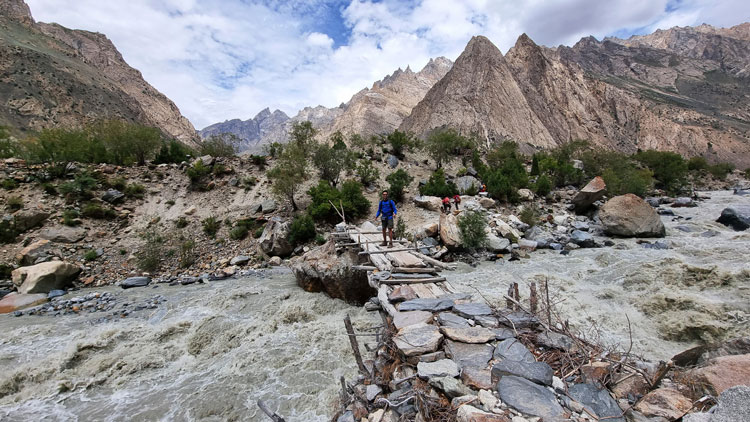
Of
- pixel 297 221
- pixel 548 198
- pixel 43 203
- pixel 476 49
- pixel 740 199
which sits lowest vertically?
pixel 740 199

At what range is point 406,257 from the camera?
9.56 m

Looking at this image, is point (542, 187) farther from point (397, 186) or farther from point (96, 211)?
point (96, 211)

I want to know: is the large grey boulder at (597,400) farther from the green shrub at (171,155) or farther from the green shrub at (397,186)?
the green shrub at (171,155)

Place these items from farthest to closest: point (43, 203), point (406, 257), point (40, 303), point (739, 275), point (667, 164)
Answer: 1. point (667, 164)
2. point (43, 203)
3. point (40, 303)
4. point (406, 257)
5. point (739, 275)

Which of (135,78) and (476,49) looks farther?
(135,78)

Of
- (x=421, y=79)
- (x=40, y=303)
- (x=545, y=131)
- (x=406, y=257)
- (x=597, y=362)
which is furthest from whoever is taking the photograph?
(x=421, y=79)

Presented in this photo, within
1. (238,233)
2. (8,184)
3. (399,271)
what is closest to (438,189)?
(238,233)

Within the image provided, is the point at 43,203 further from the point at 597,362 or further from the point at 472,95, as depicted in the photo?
the point at 472,95

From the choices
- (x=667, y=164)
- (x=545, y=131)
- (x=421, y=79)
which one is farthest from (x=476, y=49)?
(x=421, y=79)

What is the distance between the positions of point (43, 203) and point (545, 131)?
77218 millimetres

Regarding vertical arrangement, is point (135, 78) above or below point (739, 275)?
above

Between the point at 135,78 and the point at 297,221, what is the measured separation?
152 m

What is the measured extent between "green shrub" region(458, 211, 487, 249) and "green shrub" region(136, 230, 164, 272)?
1487 cm

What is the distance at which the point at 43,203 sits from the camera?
1595 cm
